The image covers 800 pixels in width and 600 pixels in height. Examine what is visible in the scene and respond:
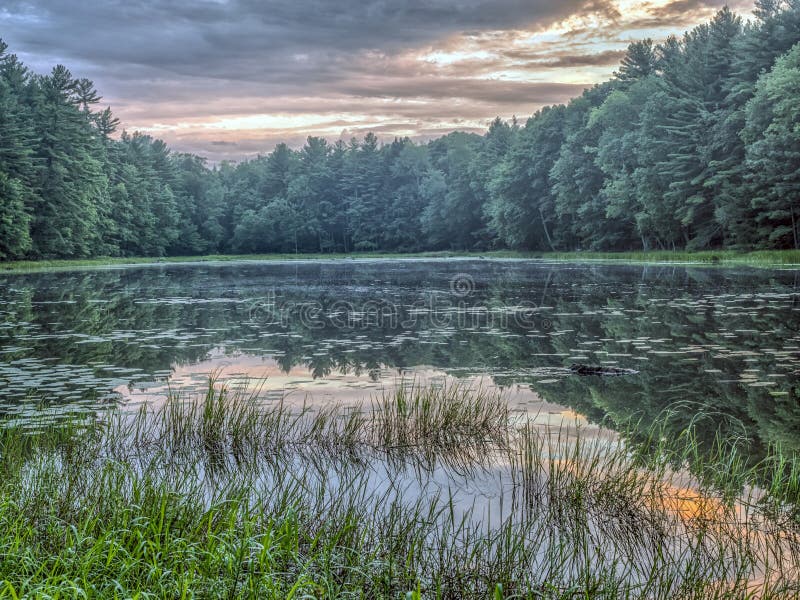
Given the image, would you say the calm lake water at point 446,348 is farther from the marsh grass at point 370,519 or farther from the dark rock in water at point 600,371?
the marsh grass at point 370,519

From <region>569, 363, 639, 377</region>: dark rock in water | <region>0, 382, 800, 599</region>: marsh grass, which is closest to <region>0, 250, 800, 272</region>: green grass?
<region>569, 363, 639, 377</region>: dark rock in water

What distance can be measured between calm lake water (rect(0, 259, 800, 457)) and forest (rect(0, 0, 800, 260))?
2464cm

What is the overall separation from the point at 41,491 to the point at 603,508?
447cm

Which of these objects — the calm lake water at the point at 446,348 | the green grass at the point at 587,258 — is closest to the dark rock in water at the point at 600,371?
the calm lake water at the point at 446,348

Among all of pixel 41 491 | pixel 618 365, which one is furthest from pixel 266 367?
pixel 41 491

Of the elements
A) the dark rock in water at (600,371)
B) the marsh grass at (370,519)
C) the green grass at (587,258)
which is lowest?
the green grass at (587,258)

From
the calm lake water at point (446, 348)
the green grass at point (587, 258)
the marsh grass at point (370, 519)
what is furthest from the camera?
the green grass at point (587, 258)

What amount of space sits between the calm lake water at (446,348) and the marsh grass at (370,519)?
2077 millimetres

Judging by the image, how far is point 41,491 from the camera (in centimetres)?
569

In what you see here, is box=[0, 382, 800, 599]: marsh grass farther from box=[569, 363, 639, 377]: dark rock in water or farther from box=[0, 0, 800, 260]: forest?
box=[0, 0, 800, 260]: forest

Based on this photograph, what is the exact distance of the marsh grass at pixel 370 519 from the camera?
4.28 m

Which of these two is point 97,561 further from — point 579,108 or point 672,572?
point 579,108

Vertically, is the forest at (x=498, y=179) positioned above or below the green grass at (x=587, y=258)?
above

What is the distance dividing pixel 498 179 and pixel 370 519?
8188 cm
